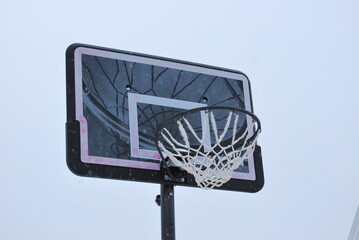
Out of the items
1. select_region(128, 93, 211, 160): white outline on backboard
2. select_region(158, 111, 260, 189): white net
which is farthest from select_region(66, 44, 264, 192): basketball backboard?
select_region(158, 111, 260, 189): white net

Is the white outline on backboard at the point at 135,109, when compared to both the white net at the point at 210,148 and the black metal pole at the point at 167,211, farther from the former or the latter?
the black metal pole at the point at 167,211

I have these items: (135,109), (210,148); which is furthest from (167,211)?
(135,109)

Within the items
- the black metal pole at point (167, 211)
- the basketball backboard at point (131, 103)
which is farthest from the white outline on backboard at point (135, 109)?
the black metal pole at point (167, 211)

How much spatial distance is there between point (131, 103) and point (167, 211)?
700 millimetres

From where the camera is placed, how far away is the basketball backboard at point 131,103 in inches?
189

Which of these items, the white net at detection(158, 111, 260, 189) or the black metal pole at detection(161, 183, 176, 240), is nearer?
the white net at detection(158, 111, 260, 189)

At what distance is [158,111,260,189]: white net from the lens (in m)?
4.72

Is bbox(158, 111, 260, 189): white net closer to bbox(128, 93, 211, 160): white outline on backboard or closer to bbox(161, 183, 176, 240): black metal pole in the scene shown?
bbox(128, 93, 211, 160): white outline on backboard

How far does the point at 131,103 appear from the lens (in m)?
5.09

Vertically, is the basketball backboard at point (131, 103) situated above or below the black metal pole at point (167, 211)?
above

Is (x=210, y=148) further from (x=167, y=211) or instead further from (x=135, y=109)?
(x=135, y=109)

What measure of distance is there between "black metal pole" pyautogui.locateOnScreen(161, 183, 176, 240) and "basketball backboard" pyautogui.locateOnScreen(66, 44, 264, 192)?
0.32 ft

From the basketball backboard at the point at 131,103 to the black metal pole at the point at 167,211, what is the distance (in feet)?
0.32

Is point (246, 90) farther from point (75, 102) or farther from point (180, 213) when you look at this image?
point (180, 213)
